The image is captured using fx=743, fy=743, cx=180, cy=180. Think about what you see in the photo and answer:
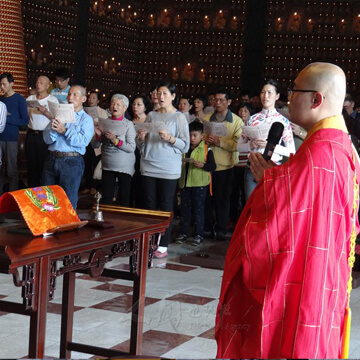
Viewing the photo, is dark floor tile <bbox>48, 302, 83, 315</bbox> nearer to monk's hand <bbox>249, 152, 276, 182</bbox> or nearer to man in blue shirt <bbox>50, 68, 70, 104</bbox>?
monk's hand <bbox>249, 152, 276, 182</bbox>

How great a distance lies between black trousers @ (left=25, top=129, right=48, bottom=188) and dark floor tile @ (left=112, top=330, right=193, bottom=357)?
4.23 metres

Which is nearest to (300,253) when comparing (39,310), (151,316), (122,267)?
(39,310)

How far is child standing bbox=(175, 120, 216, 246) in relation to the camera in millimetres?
7281

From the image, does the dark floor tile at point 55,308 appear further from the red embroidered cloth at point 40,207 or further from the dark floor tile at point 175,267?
the dark floor tile at point 175,267

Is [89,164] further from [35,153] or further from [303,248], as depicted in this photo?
[303,248]

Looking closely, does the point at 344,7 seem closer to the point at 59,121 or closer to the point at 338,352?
the point at 59,121

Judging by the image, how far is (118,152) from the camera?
22.6 ft

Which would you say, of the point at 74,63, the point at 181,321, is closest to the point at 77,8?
the point at 74,63

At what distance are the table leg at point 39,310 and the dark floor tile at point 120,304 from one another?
185cm

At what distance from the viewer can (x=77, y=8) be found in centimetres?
1361

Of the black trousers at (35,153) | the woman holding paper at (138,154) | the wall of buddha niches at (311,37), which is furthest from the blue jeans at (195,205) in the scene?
the wall of buddha niches at (311,37)

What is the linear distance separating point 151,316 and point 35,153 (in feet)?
12.9

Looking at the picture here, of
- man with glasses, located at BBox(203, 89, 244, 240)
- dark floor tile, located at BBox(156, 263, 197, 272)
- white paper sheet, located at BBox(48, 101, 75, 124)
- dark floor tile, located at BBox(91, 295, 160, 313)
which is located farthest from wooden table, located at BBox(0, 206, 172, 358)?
man with glasses, located at BBox(203, 89, 244, 240)

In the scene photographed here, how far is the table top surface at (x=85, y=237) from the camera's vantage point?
2.78 meters
